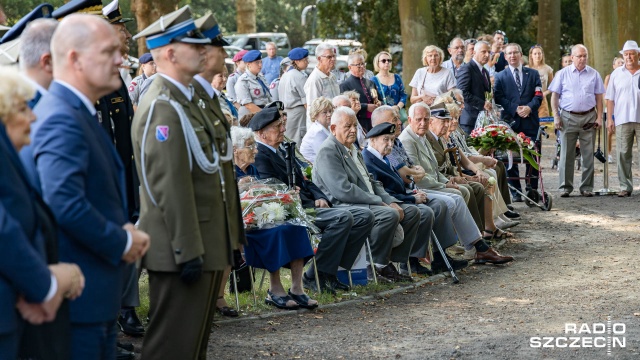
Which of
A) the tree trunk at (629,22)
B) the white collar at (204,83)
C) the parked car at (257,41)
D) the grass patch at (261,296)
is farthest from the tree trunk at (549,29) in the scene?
the white collar at (204,83)

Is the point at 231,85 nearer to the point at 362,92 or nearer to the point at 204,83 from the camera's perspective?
the point at 362,92

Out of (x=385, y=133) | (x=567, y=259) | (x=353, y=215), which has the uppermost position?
(x=385, y=133)

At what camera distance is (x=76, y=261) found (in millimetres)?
4168

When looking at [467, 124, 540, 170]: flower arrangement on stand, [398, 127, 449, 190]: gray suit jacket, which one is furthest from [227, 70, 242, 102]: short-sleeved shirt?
[398, 127, 449, 190]: gray suit jacket

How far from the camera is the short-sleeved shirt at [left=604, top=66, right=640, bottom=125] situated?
1598 cm

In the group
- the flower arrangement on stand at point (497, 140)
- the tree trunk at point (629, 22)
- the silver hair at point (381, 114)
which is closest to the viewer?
the silver hair at point (381, 114)

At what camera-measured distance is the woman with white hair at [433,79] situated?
15109 mm

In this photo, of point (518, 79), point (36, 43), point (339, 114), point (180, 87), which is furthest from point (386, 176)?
point (36, 43)

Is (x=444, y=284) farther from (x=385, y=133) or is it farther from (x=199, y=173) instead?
(x=199, y=173)

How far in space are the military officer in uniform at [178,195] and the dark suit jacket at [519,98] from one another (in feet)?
34.6

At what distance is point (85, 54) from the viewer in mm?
4121

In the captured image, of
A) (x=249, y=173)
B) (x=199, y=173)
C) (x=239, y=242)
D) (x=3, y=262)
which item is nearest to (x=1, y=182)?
(x=3, y=262)

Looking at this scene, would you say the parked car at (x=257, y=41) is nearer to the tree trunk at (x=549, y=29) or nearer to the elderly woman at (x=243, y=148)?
the tree trunk at (x=549, y=29)

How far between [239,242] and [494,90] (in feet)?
34.0
